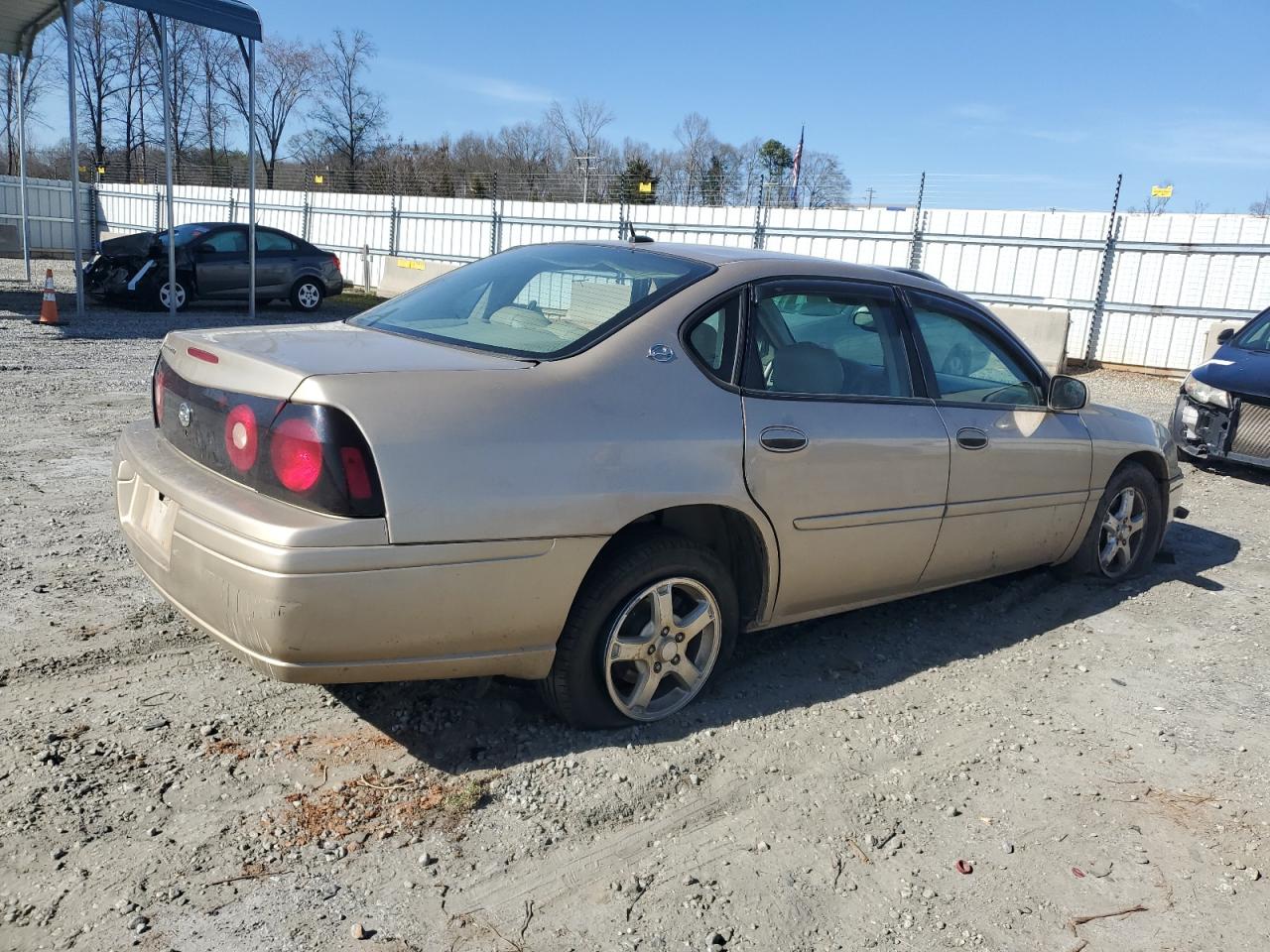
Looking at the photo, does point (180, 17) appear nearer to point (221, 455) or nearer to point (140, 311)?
point (140, 311)

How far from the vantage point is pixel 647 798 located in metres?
2.98

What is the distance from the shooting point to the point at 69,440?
22.0 feet

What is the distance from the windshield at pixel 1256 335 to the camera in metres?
8.53

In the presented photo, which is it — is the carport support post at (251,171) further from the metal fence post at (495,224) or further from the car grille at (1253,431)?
the car grille at (1253,431)

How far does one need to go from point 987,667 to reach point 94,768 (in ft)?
10.8

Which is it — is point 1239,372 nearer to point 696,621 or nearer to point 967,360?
point 967,360

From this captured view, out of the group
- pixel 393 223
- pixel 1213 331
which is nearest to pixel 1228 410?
pixel 1213 331

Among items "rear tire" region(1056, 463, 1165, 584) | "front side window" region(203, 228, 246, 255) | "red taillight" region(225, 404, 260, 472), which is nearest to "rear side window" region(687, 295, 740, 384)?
"red taillight" region(225, 404, 260, 472)

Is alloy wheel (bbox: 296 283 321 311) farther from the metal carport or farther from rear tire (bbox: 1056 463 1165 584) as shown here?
rear tire (bbox: 1056 463 1165 584)

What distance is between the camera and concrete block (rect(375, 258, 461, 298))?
20812 millimetres

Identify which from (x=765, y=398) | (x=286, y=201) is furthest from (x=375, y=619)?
(x=286, y=201)

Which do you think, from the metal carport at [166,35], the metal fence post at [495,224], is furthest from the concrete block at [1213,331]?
the metal fence post at [495,224]

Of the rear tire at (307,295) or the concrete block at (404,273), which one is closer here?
the rear tire at (307,295)

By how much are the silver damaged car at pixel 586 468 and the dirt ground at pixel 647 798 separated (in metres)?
0.35
